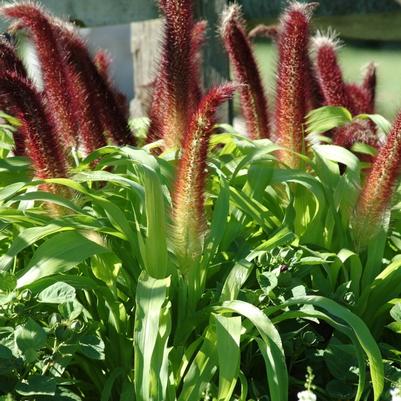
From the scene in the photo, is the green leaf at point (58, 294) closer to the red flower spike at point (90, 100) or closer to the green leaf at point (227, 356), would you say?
the green leaf at point (227, 356)

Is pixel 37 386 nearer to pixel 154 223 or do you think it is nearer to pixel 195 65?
pixel 154 223

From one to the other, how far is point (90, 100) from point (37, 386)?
1.00 meters

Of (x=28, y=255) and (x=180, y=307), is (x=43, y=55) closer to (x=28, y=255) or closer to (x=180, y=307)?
(x=28, y=255)

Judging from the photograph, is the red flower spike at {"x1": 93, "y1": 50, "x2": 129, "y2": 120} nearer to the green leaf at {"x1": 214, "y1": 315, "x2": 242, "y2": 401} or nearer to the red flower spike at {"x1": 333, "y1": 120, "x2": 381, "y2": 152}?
the red flower spike at {"x1": 333, "y1": 120, "x2": 381, "y2": 152}

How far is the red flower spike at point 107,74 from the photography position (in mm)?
2953

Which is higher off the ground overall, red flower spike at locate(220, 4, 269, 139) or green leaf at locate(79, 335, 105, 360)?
red flower spike at locate(220, 4, 269, 139)

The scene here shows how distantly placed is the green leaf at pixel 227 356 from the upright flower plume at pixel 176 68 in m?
0.72

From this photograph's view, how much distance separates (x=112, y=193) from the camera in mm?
2459

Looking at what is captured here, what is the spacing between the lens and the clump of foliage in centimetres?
200

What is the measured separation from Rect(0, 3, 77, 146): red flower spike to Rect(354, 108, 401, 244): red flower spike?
854 mm

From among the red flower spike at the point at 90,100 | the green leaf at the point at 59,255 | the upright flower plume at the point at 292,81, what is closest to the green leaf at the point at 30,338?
the green leaf at the point at 59,255

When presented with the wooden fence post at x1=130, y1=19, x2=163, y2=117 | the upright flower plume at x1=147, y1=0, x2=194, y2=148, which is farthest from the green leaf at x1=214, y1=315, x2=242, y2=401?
the wooden fence post at x1=130, y1=19, x2=163, y2=117

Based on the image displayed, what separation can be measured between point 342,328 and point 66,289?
62 cm

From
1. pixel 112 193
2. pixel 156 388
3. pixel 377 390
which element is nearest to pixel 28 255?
pixel 112 193
